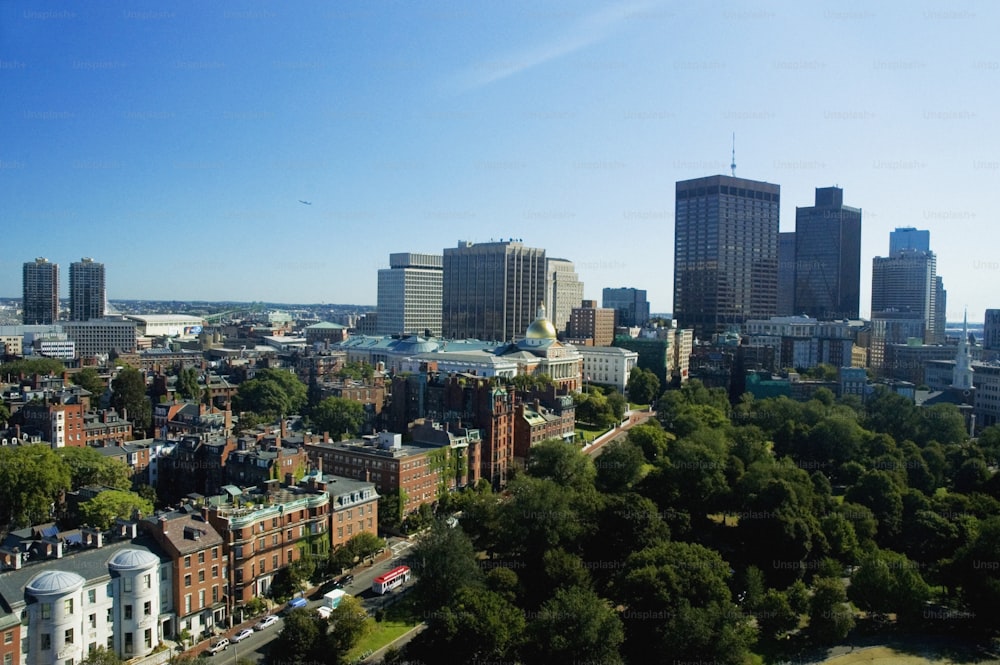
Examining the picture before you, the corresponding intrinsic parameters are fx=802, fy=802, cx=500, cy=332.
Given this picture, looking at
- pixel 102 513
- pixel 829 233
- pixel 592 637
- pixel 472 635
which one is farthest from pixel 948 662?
pixel 829 233

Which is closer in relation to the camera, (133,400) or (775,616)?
(775,616)

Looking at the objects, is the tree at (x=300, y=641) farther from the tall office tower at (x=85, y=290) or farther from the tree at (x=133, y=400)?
the tall office tower at (x=85, y=290)

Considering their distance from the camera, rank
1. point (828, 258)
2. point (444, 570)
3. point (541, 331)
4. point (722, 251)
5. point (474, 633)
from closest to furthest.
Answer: point (474, 633)
point (444, 570)
point (541, 331)
point (722, 251)
point (828, 258)

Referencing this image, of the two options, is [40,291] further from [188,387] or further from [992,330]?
[992,330]

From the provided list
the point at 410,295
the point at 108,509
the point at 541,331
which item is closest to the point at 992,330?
the point at 541,331

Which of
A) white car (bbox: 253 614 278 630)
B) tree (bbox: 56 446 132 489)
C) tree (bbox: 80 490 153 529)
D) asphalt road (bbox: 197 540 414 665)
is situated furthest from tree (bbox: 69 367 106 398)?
white car (bbox: 253 614 278 630)

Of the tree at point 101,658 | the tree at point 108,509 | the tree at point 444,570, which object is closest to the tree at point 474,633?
the tree at point 444,570
